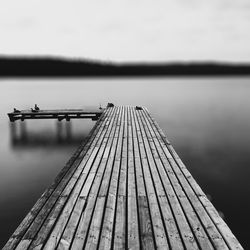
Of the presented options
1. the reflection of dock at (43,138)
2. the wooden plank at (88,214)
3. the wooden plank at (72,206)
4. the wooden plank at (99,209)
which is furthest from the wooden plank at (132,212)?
the reflection of dock at (43,138)

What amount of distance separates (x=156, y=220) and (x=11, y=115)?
1986 cm

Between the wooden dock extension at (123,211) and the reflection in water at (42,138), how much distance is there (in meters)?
11.8

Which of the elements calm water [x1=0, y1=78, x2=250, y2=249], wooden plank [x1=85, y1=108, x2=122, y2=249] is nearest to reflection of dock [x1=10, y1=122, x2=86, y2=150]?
calm water [x1=0, y1=78, x2=250, y2=249]

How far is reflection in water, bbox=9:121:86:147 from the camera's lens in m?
17.9

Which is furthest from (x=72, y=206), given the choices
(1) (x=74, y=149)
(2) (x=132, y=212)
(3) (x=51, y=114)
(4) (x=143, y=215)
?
(3) (x=51, y=114)

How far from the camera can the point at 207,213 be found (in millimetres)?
4273

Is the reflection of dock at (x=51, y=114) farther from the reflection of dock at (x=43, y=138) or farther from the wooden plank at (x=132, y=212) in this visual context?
the wooden plank at (x=132, y=212)

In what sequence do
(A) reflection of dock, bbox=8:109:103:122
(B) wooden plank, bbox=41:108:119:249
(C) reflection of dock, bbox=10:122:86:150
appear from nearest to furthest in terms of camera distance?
(B) wooden plank, bbox=41:108:119:249, (C) reflection of dock, bbox=10:122:86:150, (A) reflection of dock, bbox=8:109:103:122

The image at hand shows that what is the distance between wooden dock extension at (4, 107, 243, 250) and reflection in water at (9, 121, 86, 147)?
11789mm

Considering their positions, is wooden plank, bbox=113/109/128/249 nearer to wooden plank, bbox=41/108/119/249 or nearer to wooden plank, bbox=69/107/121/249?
wooden plank, bbox=69/107/121/249

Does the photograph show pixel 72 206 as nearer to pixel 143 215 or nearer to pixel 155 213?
pixel 143 215

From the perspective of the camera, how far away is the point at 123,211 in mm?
4273

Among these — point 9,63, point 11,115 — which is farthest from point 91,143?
point 9,63

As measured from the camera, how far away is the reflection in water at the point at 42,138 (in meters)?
17.9
